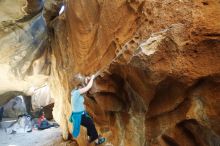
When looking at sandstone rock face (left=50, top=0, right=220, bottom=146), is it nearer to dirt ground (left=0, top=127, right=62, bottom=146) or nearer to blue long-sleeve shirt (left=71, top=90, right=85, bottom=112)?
blue long-sleeve shirt (left=71, top=90, right=85, bottom=112)

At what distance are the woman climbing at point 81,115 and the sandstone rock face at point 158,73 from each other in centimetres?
13

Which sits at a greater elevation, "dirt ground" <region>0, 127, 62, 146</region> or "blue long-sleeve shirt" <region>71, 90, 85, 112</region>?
"blue long-sleeve shirt" <region>71, 90, 85, 112</region>

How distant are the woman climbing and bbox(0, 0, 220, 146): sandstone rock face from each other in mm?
139

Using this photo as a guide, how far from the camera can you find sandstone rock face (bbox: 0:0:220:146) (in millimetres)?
2588

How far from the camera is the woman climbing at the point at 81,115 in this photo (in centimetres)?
416

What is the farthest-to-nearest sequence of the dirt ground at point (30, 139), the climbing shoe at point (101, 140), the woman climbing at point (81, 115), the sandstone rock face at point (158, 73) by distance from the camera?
the dirt ground at point (30, 139), the climbing shoe at point (101, 140), the woman climbing at point (81, 115), the sandstone rock face at point (158, 73)

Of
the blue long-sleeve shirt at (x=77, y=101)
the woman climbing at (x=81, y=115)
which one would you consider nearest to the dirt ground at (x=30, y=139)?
the woman climbing at (x=81, y=115)

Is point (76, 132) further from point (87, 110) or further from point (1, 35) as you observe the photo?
point (1, 35)

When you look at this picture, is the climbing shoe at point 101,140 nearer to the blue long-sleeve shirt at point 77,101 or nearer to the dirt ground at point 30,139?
the blue long-sleeve shirt at point 77,101

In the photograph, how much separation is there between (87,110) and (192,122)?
2.52 meters

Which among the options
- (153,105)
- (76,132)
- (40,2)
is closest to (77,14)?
(76,132)

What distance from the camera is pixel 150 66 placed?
2.78m

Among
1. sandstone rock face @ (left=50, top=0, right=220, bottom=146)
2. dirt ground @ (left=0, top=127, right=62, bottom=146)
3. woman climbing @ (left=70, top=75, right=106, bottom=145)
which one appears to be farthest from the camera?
dirt ground @ (left=0, top=127, right=62, bottom=146)

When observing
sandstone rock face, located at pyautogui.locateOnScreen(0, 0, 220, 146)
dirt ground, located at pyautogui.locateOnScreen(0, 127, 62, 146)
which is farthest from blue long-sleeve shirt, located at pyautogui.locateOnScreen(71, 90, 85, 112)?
dirt ground, located at pyautogui.locateOnScreen(0, 127, 62, 146)
